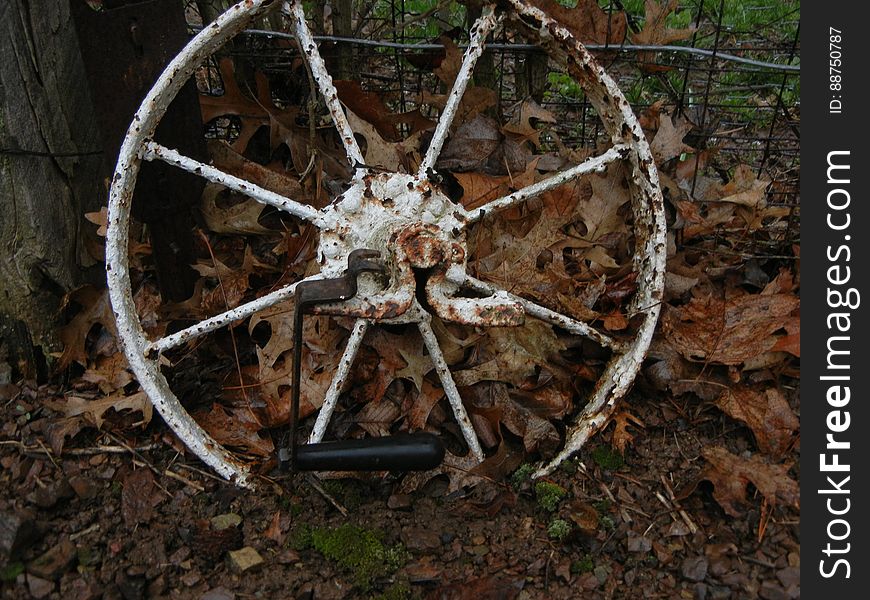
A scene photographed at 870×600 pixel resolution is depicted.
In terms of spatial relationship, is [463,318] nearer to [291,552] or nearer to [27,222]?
[291,552]

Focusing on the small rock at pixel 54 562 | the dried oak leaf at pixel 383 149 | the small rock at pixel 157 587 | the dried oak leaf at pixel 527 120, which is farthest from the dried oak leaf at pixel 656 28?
the small rock at pixel 54 562

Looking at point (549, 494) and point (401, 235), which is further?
point (549, 494)

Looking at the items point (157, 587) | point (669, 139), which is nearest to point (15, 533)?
point (157, 587)

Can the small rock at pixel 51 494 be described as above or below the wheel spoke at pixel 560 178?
below

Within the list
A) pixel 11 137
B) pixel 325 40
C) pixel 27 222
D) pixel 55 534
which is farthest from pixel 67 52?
pixel 55 534

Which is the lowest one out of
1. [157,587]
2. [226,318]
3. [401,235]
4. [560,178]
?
[157,587]

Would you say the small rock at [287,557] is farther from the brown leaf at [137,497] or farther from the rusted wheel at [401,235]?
the brown leaf at [137,497]

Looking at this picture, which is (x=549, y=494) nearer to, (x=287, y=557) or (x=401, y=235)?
(x=287, y=557)
